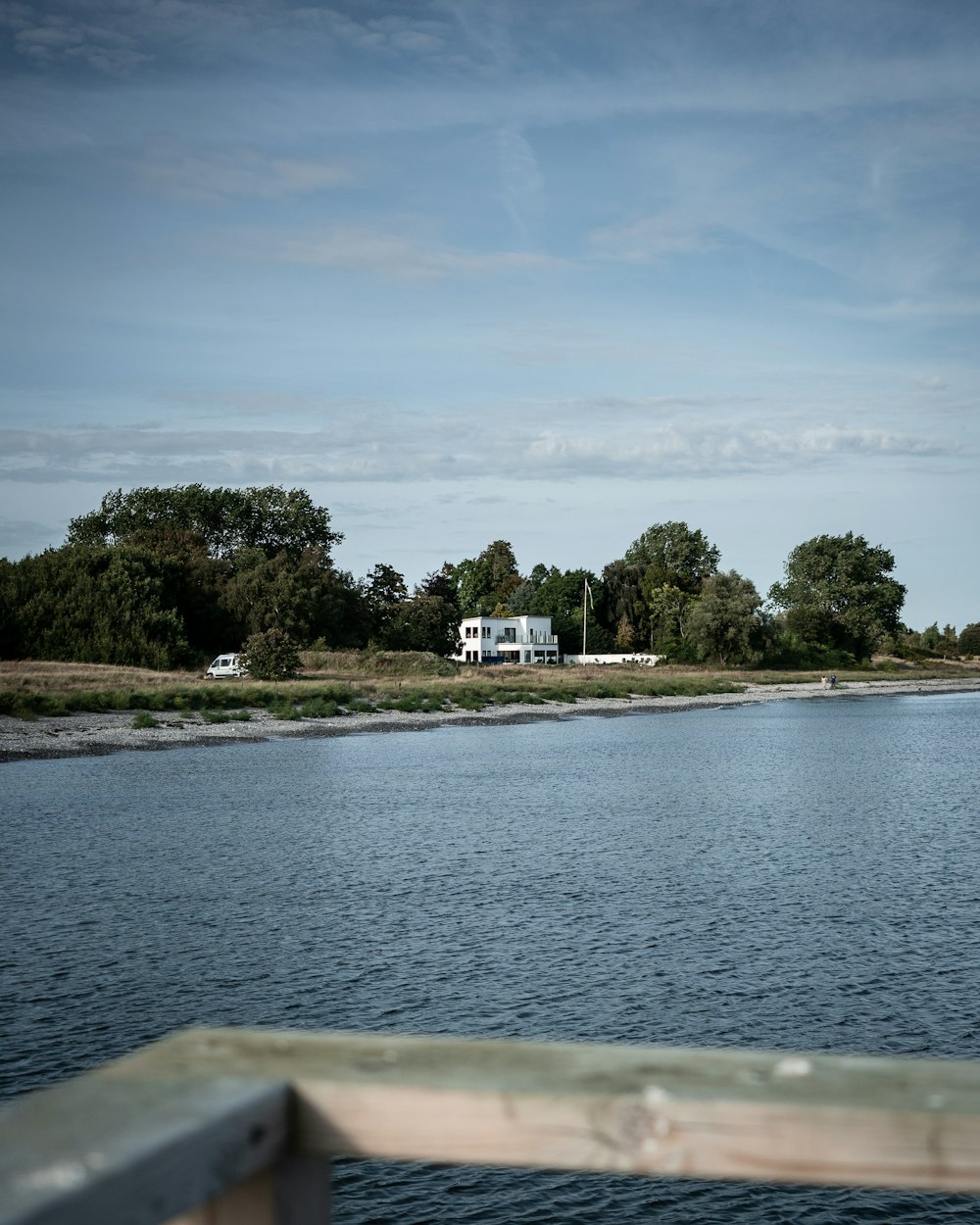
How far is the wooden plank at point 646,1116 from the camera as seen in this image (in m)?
1.83

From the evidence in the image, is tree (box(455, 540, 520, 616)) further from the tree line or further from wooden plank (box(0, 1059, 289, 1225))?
wooden plank (box(0, 1059, 289, 1225))

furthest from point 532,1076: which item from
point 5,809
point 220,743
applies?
point 220,743

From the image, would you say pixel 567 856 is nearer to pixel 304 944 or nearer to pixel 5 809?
pixel 304 944

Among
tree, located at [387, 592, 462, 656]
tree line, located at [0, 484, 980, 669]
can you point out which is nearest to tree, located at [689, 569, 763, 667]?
tree line, located at [0, 484, 980, 669]

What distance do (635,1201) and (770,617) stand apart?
96.9 meters

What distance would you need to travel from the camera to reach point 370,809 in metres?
27.7

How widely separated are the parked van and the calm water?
107 feet

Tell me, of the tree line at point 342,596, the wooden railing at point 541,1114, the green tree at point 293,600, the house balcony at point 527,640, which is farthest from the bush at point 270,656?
the wooden railing at point 541,1114

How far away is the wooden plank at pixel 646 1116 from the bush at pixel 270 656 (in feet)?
207

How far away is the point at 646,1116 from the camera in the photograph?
1867 mm

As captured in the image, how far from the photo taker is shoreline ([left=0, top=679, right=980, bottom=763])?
129 ft

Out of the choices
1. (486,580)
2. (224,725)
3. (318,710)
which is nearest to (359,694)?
(318,710)

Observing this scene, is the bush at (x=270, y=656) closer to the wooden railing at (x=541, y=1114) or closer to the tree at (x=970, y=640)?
the wooden railing at (x=541, y=1114)

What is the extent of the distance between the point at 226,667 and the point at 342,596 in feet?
75.9
